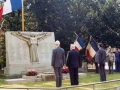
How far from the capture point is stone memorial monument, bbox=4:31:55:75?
512 inches

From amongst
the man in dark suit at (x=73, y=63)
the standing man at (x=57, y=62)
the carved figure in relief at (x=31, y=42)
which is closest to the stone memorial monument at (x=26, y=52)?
the carved figure in relief at (x=31, y=42)

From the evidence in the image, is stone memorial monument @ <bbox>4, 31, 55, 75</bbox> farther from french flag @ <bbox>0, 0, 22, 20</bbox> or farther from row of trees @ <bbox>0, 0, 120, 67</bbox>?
row of trees @ <bbox>0, 0, 120, 67</bbox>

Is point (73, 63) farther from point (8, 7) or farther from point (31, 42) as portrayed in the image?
point (8, 7)

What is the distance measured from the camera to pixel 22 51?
13.3 meters

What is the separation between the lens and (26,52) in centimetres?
1346

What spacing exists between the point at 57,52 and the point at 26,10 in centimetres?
1328

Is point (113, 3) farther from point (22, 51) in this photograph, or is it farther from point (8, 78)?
point (8, 78)

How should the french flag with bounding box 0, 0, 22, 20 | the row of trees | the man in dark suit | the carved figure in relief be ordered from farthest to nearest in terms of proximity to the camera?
the row of trees → the french flag with bounding box 0, 0, 22, 20 → the carved figure in relief → the man in dark suit

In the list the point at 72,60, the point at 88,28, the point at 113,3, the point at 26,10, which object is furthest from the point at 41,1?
the point at 72,60

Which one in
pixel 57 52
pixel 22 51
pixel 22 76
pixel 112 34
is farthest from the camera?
pixel 112 34

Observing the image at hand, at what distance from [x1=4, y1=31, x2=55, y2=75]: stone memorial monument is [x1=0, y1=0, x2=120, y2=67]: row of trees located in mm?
6110

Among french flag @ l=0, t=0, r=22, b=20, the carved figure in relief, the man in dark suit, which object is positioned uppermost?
french flag @ l=0, t=0, r=22, b=20

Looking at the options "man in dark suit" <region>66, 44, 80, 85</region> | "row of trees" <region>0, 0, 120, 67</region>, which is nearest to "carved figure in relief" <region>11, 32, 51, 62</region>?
"man in dark suit" <region>66, 44, 80, 85</region>

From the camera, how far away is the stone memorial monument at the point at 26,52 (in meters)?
13.0
